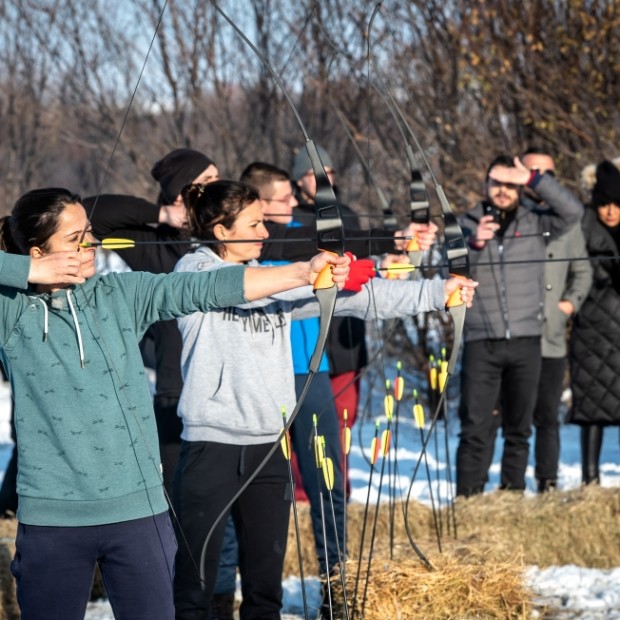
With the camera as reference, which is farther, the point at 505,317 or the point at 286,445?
the point at 505,317

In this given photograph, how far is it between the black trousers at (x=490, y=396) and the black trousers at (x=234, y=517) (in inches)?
81.0

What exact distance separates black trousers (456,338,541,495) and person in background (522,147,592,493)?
0.79 ft

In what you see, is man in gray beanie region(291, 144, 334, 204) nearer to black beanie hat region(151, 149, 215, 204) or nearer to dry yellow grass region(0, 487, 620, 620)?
black beanie hat region(151, 149, 215, 204)

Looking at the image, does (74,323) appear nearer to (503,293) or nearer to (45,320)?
(45,320)

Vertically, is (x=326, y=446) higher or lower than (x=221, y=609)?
higher

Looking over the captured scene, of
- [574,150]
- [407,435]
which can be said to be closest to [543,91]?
[574,150]

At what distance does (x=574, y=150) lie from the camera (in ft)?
26.1

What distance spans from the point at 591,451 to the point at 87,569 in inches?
139

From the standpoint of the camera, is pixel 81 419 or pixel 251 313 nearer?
pixel 81 419

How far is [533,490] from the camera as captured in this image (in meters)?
5.62

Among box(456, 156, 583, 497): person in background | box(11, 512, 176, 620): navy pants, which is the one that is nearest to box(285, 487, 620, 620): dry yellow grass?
box(456, 156, 583, 497): person in background

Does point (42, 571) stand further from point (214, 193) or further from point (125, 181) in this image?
point (125, 181)

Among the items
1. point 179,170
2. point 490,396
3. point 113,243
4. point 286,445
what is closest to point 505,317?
point 490,396

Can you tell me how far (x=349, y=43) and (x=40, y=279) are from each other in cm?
641
